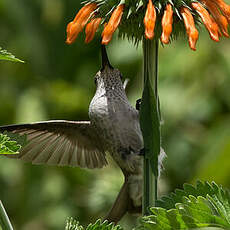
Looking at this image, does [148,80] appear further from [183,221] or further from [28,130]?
[28,130]

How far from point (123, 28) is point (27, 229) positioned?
3686 mm

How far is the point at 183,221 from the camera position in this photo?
5.51ft

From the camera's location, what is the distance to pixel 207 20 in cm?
198

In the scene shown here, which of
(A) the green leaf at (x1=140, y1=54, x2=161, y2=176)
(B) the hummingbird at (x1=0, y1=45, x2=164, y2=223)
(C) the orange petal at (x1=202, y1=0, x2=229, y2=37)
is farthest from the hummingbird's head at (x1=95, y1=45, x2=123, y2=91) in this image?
(A) the green leaf at (x1=140, y1=54, x2=161, y2=176)

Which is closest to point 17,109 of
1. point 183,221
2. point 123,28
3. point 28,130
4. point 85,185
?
point 85,185

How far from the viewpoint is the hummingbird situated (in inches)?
101

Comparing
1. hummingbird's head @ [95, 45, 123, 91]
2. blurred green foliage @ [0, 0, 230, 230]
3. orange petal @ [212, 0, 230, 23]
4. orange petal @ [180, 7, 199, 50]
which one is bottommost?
blurred green foliage @ [0, 0, 230, 230]

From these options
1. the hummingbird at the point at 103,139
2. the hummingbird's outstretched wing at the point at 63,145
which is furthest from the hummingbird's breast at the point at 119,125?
the hummingbird's outstretched wing at the point at 63,145

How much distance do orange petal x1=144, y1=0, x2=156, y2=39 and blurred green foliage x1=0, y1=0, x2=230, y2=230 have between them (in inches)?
98.9

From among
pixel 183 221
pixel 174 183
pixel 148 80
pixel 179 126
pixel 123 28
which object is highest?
pixel 123 28

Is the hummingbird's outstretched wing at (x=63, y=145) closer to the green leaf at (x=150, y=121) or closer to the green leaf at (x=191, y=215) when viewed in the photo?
the green leaf at (x=150, y=121)

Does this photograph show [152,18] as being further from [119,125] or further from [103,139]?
[103,139]

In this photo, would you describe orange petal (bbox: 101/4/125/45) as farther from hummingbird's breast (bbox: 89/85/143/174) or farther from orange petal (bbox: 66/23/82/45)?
hummingbird's breast (bbox: 89/85/143/174)

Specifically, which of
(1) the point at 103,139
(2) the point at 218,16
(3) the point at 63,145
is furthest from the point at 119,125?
(2) the point at 218,16
